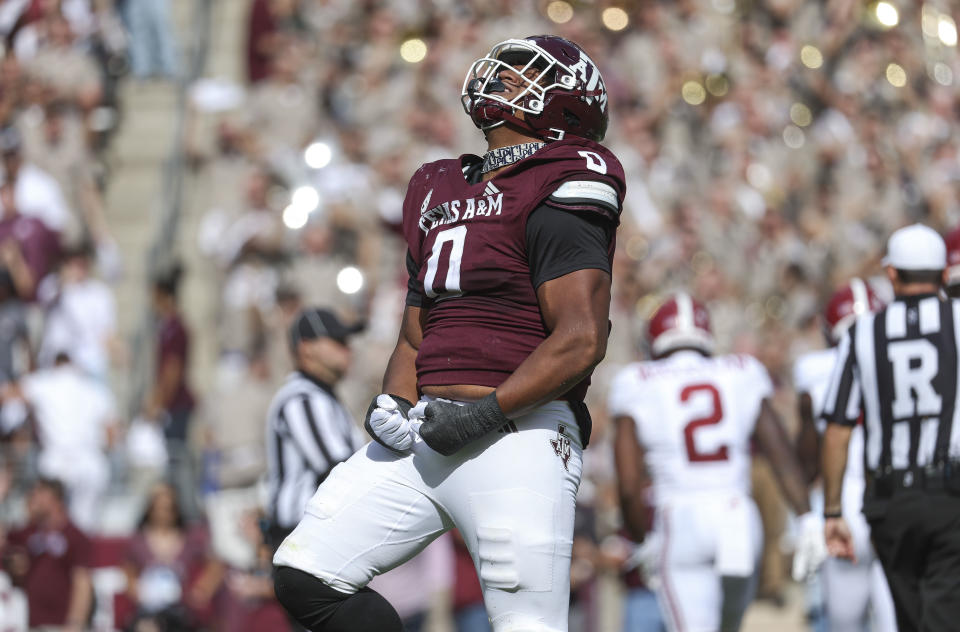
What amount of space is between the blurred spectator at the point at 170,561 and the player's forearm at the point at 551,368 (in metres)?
5.92

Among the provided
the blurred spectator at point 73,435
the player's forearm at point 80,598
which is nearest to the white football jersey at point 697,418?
the player's forearm at point 80,598

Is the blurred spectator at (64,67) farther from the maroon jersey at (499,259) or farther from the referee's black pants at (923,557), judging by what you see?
the maroon jersey at (499,259)

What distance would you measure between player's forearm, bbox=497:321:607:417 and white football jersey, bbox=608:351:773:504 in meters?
3.29

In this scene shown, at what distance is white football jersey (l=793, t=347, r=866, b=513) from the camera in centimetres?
727

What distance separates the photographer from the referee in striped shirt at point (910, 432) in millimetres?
5766

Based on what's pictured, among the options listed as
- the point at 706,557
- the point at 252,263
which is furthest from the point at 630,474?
the point at 252,263

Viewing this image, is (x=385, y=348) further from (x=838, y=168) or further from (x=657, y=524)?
(x=838, y=168)

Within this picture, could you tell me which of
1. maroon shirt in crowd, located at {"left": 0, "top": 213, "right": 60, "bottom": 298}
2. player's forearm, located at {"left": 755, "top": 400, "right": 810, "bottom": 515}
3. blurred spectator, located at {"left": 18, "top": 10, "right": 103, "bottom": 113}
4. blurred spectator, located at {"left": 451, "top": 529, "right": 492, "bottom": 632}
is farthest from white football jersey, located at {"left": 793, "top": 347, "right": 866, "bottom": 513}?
blurred spectator, located at {"left": 18, "top": 10, "right": 103, "bottom": 113}

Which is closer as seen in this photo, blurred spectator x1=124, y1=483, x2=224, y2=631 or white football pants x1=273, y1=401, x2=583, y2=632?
white football pants x1=273, y1=401, x2=583, y2=632

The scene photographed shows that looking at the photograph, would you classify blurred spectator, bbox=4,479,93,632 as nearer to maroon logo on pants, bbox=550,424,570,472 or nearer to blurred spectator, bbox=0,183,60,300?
blurred spectator, bbox=0,183,60,300

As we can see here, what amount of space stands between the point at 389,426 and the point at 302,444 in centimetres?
274

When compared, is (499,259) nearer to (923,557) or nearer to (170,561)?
(923,557)

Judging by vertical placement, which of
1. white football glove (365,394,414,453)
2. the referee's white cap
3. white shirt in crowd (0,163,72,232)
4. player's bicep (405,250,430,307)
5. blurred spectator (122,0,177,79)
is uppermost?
blurred spectator (122,0,177,79)

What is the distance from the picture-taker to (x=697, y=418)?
741cm
